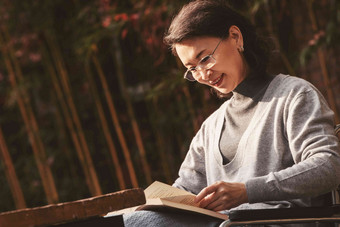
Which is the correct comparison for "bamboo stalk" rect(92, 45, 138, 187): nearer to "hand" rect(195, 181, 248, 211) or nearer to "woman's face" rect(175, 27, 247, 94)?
"woman's face" rect(175, 27, 247, 94)

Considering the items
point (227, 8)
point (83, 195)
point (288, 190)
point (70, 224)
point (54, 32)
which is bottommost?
point (83, 195)

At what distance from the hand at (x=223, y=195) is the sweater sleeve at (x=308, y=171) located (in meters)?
0.02

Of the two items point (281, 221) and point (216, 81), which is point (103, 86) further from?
point (281, 221)

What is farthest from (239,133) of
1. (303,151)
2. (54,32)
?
(54,32)

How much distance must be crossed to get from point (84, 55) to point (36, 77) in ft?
2.49

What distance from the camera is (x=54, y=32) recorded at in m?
4.15

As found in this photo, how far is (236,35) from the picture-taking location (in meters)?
1.91

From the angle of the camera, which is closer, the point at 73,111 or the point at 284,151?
the point at 284,151

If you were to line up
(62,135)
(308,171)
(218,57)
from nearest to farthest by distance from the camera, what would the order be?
1. (308,171)
2. (218,57)
3. (62,135)

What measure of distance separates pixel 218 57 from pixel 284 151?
1.16ft

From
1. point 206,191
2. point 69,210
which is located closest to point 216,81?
point 206,191

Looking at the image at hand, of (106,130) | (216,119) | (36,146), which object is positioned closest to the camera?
(216,119)

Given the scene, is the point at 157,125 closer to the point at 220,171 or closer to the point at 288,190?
the point at 220,171

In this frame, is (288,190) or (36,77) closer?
(288,190)
